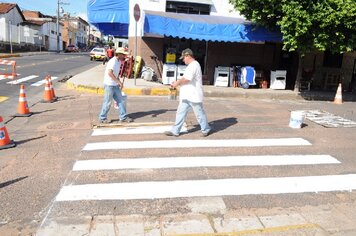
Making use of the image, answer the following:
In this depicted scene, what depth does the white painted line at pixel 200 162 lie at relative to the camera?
569 cm

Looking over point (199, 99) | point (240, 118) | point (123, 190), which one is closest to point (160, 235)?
point (123, 190)

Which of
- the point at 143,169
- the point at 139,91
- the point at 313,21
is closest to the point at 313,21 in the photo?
the point at 313,21

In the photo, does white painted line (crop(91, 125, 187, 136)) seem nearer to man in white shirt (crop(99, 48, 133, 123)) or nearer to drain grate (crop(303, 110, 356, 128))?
man in white shirt (crop(99, 48, 133, 123))

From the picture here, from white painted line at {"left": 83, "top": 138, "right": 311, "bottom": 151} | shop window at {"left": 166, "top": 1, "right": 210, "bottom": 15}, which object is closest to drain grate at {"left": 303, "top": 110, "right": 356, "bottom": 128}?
white painted line at {"left": 83, "top": 138, "right": 311, "bottom": 151}

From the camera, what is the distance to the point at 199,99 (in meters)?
7.00

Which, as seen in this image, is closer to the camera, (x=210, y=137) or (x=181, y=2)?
(x=210, y=137)

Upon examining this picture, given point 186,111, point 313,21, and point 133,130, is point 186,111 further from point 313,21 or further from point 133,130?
point 313,21

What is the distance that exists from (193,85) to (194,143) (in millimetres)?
1154

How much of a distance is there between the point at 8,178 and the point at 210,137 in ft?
12.9

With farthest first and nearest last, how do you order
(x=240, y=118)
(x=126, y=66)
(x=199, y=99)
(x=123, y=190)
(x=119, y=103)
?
(x=126, y=66), (x=240, y=118), (x=119, y=103), (x=199, y=99), (x=123, y=190)

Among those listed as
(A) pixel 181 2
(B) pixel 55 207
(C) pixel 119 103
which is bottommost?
(B) pixel 55 207

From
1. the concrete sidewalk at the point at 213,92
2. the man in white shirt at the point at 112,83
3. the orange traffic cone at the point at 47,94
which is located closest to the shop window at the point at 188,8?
the concrete sidewalk at the point at 213,92

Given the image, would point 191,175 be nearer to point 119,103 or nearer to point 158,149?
point 158,149

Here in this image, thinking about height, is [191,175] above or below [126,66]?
below
